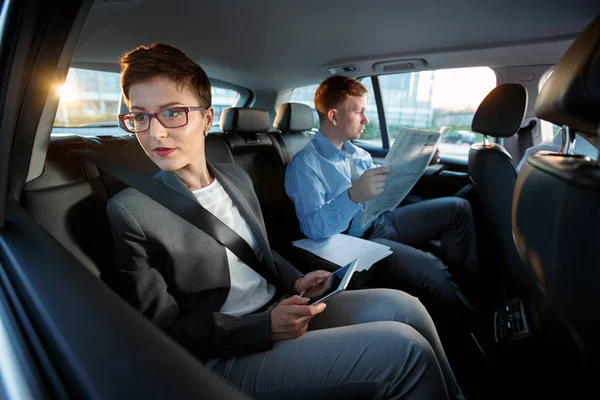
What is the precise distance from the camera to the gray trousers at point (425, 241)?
1855mm

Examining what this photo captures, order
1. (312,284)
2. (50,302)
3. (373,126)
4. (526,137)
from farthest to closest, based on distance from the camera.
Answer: (373,126) → (526,137) → (312,284) → (50,302)

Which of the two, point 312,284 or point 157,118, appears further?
point 312,284

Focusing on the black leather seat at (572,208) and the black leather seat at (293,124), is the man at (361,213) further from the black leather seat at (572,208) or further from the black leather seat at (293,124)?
the black leather seat at (572,208)

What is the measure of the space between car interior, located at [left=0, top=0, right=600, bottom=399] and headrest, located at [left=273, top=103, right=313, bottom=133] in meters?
0.02

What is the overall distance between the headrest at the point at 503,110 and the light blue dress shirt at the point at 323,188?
2.46 feet

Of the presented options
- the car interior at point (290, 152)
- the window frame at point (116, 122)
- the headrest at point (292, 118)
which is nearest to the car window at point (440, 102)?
the car interior at point (290, 152)

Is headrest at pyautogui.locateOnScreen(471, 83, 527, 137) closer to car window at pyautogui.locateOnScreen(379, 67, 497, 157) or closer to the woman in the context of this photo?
car window at pyautogui.locateOnScreen(379, 67, 497, 157)

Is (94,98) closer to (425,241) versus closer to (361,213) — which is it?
(361,213)

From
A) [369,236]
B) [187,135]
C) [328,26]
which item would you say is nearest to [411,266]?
[369,236]

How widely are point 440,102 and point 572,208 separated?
2.53 metres

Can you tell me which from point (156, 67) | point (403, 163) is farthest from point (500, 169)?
point (156, 67)

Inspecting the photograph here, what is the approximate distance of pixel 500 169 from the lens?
1.98 meters

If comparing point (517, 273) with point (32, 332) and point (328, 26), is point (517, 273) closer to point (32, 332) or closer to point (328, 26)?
point (328, 26)

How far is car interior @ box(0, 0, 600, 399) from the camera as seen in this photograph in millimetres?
479
